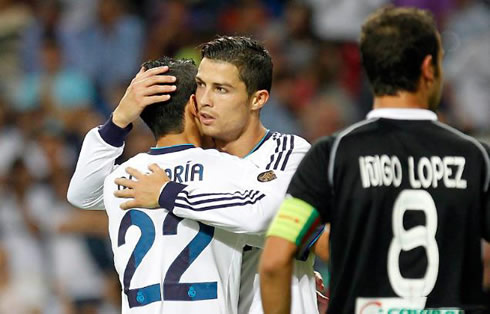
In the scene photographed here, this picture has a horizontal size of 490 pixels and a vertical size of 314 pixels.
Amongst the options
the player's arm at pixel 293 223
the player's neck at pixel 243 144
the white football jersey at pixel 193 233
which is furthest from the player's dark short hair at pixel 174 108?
the player's arm at pixel 293 223

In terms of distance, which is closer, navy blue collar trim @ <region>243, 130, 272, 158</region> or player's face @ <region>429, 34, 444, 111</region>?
player's face @ <region>429, 34, 444, 111</region>

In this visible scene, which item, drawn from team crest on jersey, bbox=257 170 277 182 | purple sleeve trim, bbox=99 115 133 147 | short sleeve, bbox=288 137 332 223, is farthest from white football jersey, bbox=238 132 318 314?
short sleeve, bbox=288 137 332 223

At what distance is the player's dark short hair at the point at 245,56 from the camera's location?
4.53m

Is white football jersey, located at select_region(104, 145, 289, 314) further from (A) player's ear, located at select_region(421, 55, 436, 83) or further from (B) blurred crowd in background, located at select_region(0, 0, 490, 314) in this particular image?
(B) blurred crowd in background, located at select_region(0, 0, 490, 314)

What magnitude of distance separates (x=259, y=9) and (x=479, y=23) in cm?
232

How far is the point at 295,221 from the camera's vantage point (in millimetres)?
3477

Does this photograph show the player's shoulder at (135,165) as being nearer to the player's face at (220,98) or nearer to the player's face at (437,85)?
the player's face at (220,98)

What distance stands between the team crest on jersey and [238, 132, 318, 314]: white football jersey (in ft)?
0.36

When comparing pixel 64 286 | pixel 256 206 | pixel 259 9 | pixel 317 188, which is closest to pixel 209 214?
pixel 256 206

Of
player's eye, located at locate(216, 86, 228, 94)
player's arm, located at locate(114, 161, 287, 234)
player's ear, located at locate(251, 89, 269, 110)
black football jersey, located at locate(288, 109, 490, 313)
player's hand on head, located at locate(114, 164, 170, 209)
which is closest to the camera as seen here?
black football jersey, located at locate(288, 109, 490, 313)

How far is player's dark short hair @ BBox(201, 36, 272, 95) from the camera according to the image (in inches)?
178

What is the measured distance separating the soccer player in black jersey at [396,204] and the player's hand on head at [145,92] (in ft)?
3.58

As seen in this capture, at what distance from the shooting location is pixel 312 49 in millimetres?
10211

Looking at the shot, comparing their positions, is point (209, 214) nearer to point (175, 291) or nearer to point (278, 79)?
point (175, 291)
